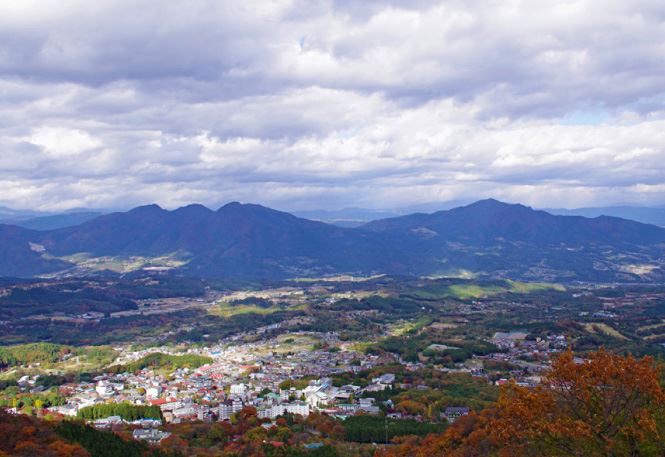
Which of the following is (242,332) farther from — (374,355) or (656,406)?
(656,406)

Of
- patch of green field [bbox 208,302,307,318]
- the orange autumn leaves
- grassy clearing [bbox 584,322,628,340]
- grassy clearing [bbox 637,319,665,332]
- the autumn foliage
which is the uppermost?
the orange autumn leaves

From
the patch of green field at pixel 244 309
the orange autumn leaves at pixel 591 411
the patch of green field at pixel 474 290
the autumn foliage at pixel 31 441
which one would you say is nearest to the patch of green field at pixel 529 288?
the patch of green field at pixel 474 290

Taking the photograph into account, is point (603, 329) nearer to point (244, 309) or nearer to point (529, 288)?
point (244, 309)

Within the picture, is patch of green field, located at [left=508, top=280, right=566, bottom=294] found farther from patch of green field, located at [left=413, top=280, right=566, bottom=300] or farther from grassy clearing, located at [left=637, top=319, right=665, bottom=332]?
grassy clearing, located at [left=637, top=319, right=665, bottom=332]

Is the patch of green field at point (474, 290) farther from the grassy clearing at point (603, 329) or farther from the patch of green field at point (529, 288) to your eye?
the grassy clearing at point (603, 329)

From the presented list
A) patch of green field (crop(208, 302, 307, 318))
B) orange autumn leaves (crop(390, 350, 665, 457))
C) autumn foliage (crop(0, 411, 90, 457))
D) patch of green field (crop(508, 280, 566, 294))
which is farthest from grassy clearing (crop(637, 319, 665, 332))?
orange autumn leaves (crop(390, 350, 665, 457))

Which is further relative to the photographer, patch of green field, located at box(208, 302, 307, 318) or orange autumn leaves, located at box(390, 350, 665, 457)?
patch of green field, located at box(208, 302, 307, 318)

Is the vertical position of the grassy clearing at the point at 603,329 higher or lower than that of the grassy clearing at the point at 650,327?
higher

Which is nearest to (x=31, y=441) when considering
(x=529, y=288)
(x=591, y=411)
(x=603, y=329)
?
(x=591, y=411)
